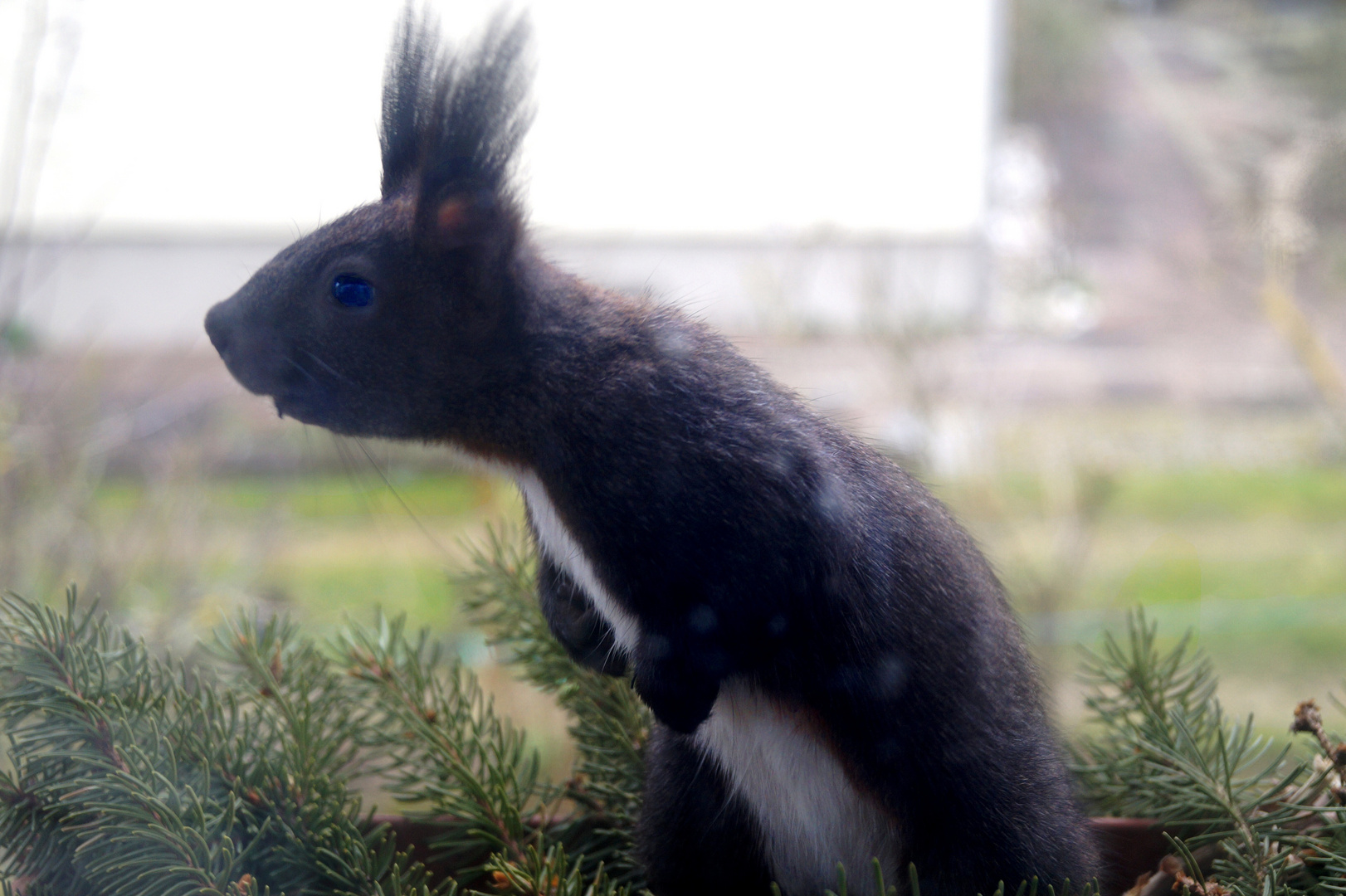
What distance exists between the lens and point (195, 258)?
3.29 ft

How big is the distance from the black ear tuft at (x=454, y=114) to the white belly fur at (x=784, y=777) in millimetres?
166

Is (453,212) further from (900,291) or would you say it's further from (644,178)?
(900,291)

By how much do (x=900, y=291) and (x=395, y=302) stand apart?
3.69 ft

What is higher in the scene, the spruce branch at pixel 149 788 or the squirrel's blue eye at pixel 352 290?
the squirrel's blue eye at pixel 352 290

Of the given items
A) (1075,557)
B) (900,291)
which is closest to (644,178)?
(900,291)

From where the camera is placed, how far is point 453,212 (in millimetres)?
559

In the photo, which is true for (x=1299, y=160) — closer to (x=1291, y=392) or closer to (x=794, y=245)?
(x=1291, y=392)

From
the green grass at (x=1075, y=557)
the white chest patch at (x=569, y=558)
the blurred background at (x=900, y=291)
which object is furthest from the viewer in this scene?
the green grass at (x=1075, y=557)

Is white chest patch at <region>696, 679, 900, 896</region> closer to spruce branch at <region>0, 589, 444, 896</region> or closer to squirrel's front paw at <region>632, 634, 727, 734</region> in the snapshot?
squirrel's front paw at <region>632, 634, 727, 734</region>

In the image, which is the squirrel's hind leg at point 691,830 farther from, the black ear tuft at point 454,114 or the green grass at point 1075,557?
the green grass at point 1075,557

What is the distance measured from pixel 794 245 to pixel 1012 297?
38 cm

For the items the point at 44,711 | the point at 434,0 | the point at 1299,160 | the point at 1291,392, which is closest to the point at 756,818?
the point at 44,711

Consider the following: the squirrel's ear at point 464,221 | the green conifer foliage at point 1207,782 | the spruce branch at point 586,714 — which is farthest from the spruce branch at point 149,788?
the green conifer foliage at point 1207,782

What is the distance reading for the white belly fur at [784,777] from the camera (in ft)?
1.78
